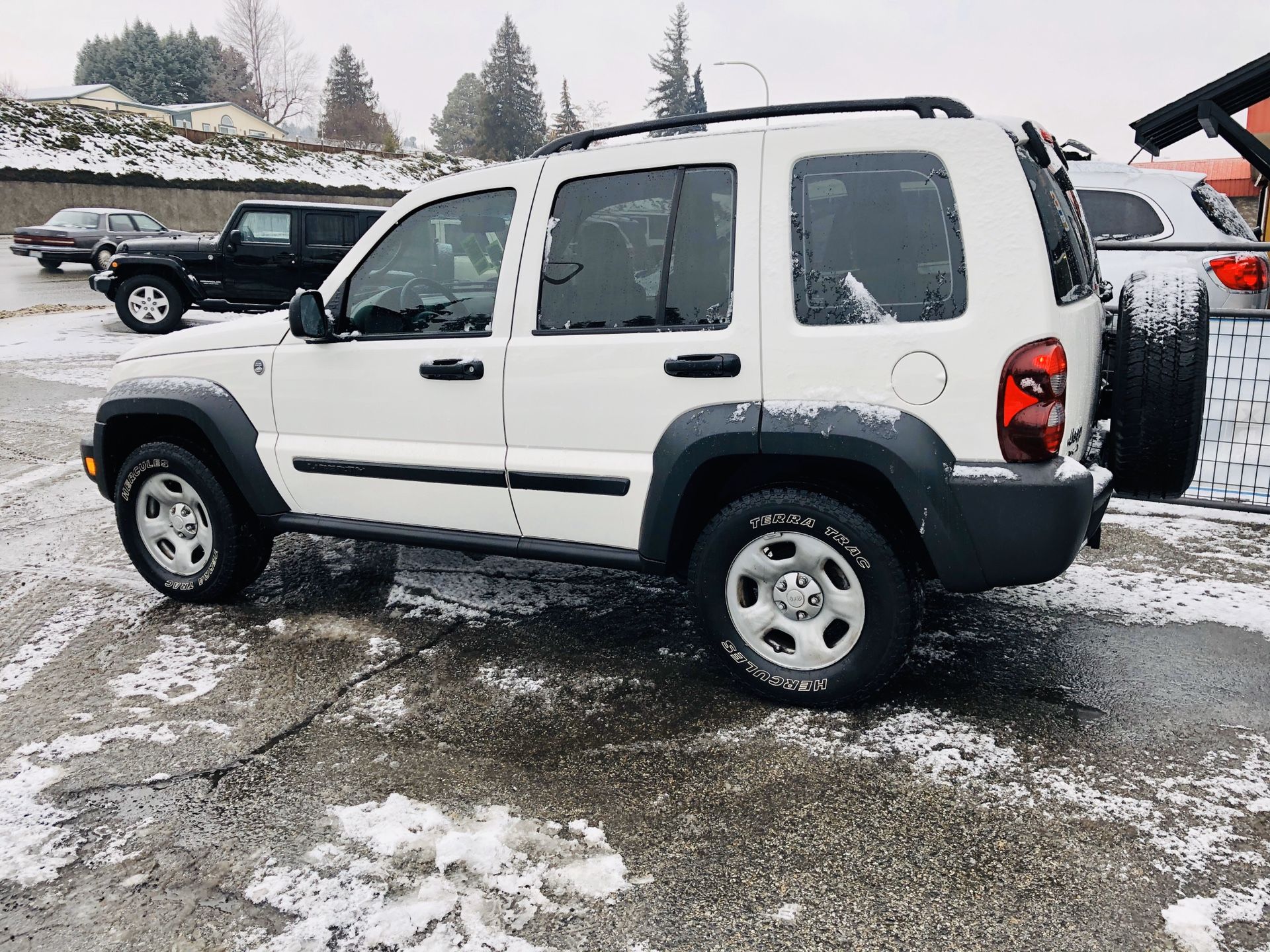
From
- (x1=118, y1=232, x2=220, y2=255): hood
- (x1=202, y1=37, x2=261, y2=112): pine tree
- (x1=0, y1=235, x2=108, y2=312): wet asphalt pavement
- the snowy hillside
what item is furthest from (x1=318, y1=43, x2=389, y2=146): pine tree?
(x1=118, y1=232, x2=220, y2=255): hood

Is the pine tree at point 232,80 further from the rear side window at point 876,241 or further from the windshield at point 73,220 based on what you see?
the rear side window at point 876,241

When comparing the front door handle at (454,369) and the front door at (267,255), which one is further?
the front door at (267,255)

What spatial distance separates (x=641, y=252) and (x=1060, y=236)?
137cm

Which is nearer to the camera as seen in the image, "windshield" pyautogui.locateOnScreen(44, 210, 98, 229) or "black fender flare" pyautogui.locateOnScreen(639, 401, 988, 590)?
"black fender flare" pyautogui.locateOnScreen(639, 401, 988, 590)

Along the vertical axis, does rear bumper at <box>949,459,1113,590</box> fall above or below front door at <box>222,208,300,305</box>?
below

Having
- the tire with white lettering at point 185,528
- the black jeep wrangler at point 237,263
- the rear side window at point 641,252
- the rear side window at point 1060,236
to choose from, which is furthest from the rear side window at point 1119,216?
the black jeep wrangler at point 237,263

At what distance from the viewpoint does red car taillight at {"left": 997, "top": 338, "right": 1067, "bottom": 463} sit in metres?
2.90

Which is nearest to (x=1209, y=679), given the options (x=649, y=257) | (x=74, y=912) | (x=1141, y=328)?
(x=1141, y=328)

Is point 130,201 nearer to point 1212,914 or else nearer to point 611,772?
point 611,772

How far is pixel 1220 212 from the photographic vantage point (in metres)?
6.79

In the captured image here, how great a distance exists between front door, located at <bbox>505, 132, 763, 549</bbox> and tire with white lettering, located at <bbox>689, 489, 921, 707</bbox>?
0.36 metres

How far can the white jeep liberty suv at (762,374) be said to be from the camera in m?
2.98

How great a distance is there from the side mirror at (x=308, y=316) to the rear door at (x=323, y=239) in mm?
10194

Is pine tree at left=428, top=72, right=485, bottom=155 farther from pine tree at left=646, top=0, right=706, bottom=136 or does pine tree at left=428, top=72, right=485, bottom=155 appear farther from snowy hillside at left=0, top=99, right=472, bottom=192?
snowy hillside at left=0, top=99, right=472, bottom=192
